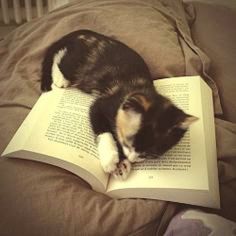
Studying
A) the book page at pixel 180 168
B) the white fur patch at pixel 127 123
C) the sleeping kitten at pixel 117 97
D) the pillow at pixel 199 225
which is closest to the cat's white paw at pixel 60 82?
the sleeping kitten at pixel 117 97

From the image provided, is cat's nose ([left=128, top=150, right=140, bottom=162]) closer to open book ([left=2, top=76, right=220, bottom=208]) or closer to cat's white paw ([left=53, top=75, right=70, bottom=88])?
open book ([left=2, top=76, right=220, bottom=208])


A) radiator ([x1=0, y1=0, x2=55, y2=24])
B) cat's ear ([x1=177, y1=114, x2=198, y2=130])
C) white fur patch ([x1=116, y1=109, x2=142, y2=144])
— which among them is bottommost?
radiator ([x1=0, y1=0, x2=55, y2=24])

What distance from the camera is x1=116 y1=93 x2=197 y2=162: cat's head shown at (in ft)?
2.89

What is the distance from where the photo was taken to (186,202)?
0.83 meters

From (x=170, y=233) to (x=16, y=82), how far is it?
0.67 metres

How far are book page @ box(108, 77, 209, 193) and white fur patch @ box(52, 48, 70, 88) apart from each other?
383 millimetres

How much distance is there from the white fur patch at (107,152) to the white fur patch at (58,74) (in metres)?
0.28

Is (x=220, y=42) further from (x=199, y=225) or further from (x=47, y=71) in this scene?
(x=199, y=225)

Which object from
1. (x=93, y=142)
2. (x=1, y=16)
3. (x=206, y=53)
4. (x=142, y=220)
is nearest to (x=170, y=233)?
(x=142, y=220)

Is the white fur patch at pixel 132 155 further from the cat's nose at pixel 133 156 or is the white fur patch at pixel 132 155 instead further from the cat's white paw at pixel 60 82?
the cat's white paw at pixel 60 82

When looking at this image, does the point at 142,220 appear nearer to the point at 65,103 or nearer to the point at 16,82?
the point at 65,103

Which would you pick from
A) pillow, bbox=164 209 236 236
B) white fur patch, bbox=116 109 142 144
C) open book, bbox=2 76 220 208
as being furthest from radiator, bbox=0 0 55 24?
pillow, bbox=164 209 236 236

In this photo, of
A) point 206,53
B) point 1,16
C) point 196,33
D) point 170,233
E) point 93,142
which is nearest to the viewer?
point 170,233

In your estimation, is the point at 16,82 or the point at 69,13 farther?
the point at 69,13
